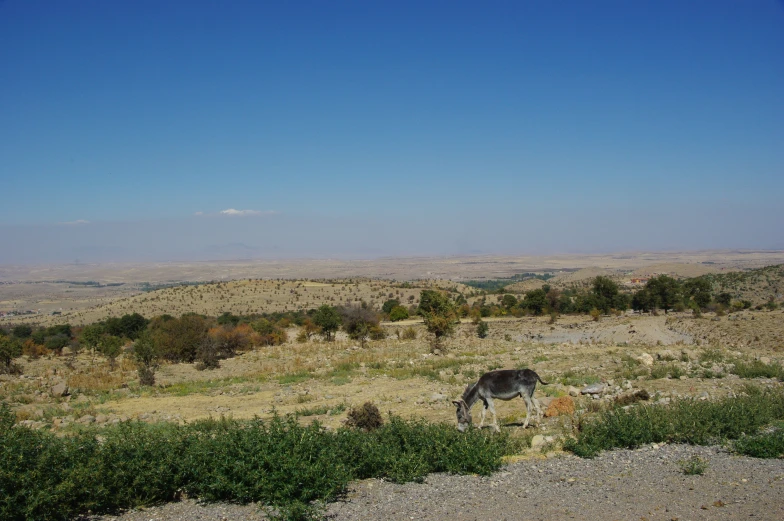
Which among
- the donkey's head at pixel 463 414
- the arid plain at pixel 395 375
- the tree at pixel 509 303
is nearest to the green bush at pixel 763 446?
the arid plain at pixel 395 375

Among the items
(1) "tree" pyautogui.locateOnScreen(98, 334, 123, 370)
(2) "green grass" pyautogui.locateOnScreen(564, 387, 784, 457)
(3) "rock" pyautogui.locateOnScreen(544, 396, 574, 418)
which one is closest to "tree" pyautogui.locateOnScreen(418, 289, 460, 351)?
(3) "rock" pyautogui.locateOnScreen(544, 396, 574, 418)

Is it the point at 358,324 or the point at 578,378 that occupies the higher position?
the point at 578,378

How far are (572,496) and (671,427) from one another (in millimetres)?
4155

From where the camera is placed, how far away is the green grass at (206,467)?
23.6ft

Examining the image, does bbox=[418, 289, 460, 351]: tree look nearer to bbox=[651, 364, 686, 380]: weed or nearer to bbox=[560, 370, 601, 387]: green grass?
bbox=[560, 370, 601, 387]: green grass

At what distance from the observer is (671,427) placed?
11.0 meters

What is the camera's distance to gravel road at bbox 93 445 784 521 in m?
7.50

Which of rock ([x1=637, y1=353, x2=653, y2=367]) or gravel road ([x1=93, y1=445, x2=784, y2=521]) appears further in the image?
rock ([x1=637, y1=353, x2=653, y2=367])

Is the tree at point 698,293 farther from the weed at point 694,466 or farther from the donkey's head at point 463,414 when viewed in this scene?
the weed at point 694,466

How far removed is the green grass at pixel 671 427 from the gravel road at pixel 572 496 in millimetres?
833

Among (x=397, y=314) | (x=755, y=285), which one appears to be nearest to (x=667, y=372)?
(x=397, y=314)

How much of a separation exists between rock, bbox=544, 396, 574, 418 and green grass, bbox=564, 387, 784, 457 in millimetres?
2919

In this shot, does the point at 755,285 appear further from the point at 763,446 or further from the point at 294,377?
the point at 763,446

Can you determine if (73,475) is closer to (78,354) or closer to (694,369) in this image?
(694,369)
